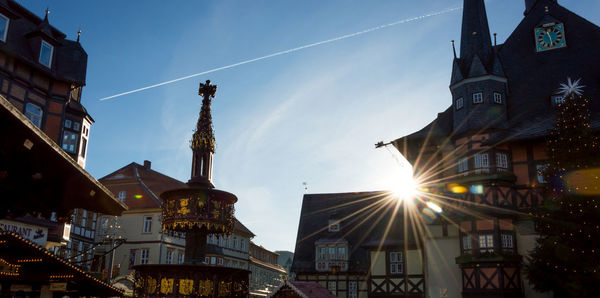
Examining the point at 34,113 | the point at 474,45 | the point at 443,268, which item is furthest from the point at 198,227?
the point at 474,45

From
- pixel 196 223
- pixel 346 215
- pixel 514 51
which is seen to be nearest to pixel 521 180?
pixel 514 51

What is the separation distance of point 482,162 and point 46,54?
2349 centimetres

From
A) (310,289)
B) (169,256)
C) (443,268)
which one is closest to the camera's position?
(310,289)

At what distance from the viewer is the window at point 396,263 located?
34.6m

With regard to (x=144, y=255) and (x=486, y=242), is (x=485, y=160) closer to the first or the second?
(x=486, y=242)

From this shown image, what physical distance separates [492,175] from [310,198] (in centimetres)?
2142

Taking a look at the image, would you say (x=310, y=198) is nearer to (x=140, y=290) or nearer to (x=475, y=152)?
(x=475, y=152)

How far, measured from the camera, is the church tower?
31656 millimetres

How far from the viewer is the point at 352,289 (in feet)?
130

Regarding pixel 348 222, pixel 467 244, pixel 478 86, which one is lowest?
pixel 467 244

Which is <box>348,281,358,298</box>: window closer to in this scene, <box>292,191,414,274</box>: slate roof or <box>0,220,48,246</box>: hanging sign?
<box>292,191,414,274</box>: slate roof

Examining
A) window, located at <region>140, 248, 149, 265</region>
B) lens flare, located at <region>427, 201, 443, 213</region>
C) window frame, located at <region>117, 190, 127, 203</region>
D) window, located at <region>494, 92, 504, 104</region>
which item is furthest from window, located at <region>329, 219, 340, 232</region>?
window frame, located at <region>117, 190, 127, 203</region>

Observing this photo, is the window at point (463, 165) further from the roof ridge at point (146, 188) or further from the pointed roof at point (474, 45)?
the roof ridge at point (146, 188)

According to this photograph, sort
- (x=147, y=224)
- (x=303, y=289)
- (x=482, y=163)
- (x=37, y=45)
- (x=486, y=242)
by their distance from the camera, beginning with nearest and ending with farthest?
(x=37, y=45) → (x=303, y=289) → (x=486, y=242) → (x=482, y=163) → (x=147, y=224)
